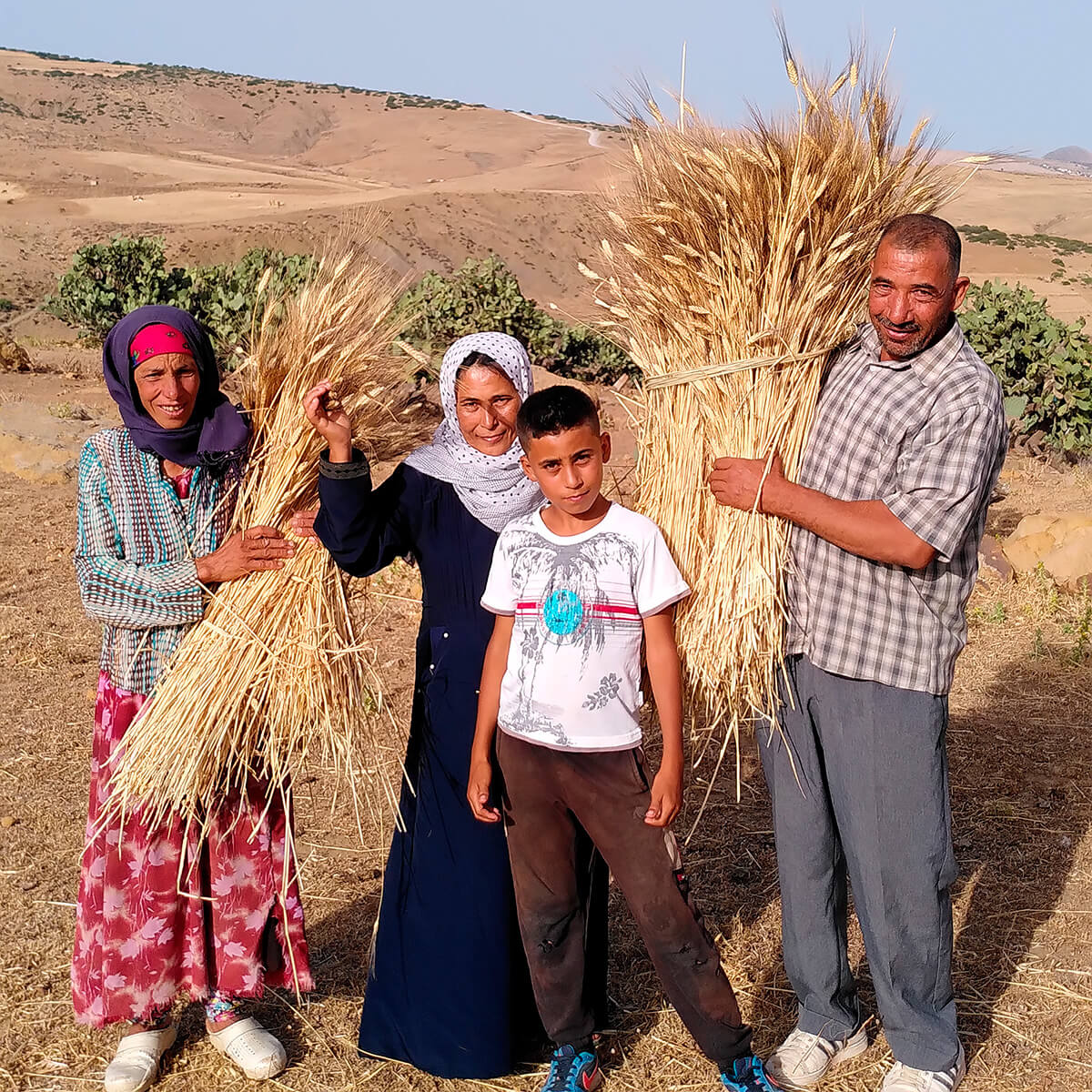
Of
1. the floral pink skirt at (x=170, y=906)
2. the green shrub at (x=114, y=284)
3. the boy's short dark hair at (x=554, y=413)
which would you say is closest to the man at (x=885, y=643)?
the boy's short dark hair at (x=554, y=413)

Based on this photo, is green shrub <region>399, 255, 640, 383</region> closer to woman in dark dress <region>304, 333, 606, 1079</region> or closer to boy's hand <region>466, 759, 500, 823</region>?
woman in dark dress <region>304, 333, 606, 1079</region>

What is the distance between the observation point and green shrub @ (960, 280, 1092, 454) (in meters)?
8.59

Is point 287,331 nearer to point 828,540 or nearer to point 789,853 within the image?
point 828,540

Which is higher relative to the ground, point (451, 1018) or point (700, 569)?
point (700, 569)

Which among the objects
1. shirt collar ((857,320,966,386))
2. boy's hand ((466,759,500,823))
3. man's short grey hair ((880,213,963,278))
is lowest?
boy's hand ((466,759,500,823))

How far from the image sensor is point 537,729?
208 centimetres

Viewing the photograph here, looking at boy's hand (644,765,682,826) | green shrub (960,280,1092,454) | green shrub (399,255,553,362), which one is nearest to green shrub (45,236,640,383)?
Answer: green shrub (399,255,553,362)

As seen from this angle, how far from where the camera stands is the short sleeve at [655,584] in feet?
6.64

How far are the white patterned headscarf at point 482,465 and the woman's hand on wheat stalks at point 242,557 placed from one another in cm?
33

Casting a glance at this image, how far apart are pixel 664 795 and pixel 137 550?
3.76 ft

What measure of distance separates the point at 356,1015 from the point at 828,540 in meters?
1.58

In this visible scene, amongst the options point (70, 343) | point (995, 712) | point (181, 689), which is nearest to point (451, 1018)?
point (181, 689)

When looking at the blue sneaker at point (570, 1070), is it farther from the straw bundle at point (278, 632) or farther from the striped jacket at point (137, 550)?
the striped jacket at point (137, 550)

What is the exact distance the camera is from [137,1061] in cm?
239
